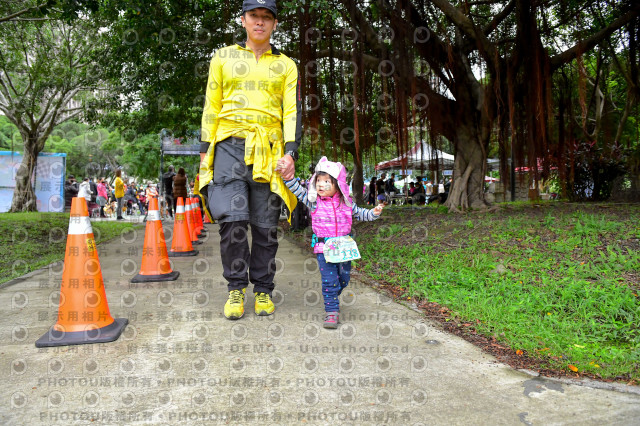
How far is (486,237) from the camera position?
5.76 m

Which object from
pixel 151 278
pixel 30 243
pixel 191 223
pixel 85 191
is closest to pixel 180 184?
pixel 191 223

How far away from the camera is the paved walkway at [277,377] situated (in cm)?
195

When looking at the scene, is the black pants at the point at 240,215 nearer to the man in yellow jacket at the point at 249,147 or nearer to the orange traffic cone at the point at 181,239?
the man in yellow jacket at the point at 249,147

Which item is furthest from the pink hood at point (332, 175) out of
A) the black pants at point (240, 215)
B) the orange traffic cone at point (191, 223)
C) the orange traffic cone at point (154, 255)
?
the orange traffic cone at point (191, 223)

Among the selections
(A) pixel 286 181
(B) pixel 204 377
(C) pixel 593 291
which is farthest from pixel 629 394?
(A) pixel 286 181

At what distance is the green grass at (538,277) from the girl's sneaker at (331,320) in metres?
0.91

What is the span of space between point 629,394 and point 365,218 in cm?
182

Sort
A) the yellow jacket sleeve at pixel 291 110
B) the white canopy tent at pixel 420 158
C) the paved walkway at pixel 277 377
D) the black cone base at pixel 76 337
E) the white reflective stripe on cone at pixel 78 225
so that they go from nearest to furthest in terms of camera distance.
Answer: the paved walkway at pixel 277 377
the black cone base at pixel 76 337
the white reflective stripe on cone at pixel 78 225
the yellow jacket sleeve at pixel 291 110
the white canopy tent at pixel 420 158

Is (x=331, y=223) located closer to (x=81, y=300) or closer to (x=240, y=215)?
(x=240, y=215)

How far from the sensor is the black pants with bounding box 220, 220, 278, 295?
3.36 metres

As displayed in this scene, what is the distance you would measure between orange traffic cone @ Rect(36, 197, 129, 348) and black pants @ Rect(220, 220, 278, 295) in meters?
0.78

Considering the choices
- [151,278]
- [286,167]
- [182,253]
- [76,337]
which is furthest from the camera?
[182,253]

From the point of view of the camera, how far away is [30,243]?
7.93 metres

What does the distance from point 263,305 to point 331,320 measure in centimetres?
54
